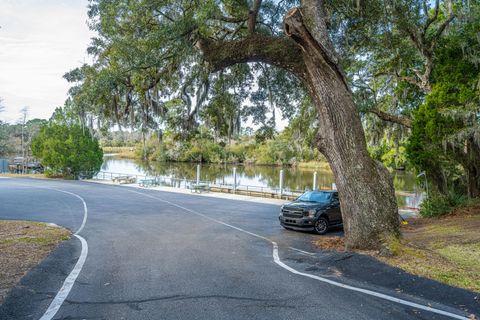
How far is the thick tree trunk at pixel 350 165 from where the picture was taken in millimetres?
8070

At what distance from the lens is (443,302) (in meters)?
5.23

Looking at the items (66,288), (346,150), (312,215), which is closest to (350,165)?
(346,150)

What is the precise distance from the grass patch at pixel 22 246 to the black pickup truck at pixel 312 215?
6.96 m

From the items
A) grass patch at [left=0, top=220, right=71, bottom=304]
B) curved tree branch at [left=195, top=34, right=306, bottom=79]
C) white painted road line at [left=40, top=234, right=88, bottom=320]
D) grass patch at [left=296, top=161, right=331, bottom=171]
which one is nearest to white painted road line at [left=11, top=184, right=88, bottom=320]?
white painted road line at [left=40, top=234, right=88, bottom=320]

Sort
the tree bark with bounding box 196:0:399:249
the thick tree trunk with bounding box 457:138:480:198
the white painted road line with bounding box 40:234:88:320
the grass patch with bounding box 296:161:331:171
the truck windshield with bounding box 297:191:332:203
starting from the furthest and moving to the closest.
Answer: the grass patch with bounding box 296:161:331:171
the thick tree trunk with bounding box 457:138:480:198
the truck windshield with bounding box 297:191:332:203
the tree bark with bounding box 196:0:399:249
the white painted road line with bounding box 40:234:88:320

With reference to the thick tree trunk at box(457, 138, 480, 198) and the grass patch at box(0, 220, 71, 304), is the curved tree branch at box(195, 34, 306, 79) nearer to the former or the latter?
the grass patch at box(0, 220, 71, 304)

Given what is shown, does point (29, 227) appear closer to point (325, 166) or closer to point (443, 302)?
point (443, 302)

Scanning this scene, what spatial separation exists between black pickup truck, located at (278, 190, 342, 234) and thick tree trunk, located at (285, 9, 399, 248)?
361 cm

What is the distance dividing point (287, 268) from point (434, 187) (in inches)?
454

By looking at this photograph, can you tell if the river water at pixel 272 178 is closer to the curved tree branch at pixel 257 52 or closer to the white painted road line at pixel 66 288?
the curved tree branch at pixel 257 52

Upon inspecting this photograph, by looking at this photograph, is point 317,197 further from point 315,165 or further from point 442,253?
point 315,165

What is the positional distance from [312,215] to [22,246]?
8408 mm

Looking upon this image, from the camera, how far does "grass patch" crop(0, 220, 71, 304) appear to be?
6.27m

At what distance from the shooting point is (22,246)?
27.9 ft
